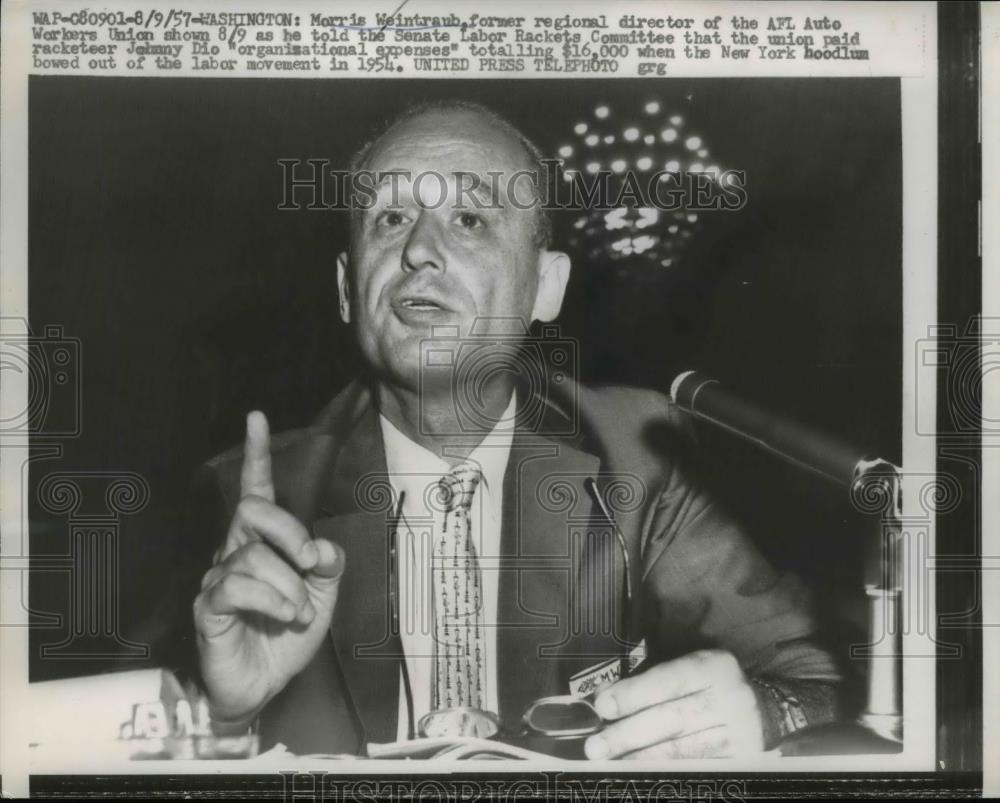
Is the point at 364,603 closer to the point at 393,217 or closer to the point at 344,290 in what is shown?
the point at 344,290

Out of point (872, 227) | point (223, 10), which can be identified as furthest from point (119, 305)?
point (872, 227)

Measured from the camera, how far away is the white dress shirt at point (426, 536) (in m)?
2.19

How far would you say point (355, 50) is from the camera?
222 cm

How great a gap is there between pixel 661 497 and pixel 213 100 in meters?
1.26

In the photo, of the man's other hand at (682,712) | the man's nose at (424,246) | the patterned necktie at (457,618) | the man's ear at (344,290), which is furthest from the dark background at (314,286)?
the patterned necktie at (457,618)

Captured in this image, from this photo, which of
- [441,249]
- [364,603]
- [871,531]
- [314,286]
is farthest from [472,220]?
[871,531]

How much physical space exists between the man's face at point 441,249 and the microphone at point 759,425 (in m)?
0.34

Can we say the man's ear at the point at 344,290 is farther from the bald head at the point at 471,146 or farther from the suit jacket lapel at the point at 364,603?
the suit jacket lapel at the point at 364,603

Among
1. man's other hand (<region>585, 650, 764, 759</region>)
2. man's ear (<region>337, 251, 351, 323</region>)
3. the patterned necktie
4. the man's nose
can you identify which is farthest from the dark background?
the patterned necktie

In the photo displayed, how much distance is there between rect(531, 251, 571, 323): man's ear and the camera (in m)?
2.21

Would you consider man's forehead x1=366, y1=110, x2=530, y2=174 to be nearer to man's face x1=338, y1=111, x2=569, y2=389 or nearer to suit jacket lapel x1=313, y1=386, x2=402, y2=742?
man's face x1=338, y1=111, x2=569, y2=389

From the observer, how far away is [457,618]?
86.5 inches

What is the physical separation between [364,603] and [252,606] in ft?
0.75

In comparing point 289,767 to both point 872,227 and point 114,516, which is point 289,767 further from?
point 872,227
